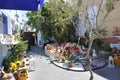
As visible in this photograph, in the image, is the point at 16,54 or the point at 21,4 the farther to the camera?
the point at 16,54

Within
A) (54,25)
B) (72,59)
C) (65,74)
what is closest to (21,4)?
(65,74)

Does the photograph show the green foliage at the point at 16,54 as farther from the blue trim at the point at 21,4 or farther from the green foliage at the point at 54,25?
the green foliage at the point at 54,25

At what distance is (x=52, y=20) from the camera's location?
1287 inches

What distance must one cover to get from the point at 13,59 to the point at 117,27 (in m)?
12.6

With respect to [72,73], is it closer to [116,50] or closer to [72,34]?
[116,50]

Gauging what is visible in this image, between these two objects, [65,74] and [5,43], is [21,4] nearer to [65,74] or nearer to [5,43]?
[5,43]

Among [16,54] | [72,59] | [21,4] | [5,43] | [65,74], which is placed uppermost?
[21,4]

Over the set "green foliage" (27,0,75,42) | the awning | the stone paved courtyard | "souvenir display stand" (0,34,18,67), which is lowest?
the stone paved courtyard

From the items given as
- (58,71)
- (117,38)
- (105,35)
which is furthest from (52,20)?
(58,71)

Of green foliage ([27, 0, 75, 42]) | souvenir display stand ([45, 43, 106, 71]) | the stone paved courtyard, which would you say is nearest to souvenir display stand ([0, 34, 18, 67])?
the stone paved courtyard

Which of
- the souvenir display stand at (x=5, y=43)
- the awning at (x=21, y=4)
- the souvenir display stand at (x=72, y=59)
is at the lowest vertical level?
the souvenir display stand at (x=72, y=59)

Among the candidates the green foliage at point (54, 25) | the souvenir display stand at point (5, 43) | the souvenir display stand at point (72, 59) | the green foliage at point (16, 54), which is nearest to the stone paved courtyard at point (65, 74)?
the souvenir display stand at point (72, 59)

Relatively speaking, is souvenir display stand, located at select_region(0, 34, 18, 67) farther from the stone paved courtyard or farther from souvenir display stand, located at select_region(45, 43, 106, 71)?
souvenir display stand, located at select_region(45, 43, 106, 71)

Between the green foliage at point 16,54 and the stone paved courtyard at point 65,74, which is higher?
the green foliage at point 16,54
